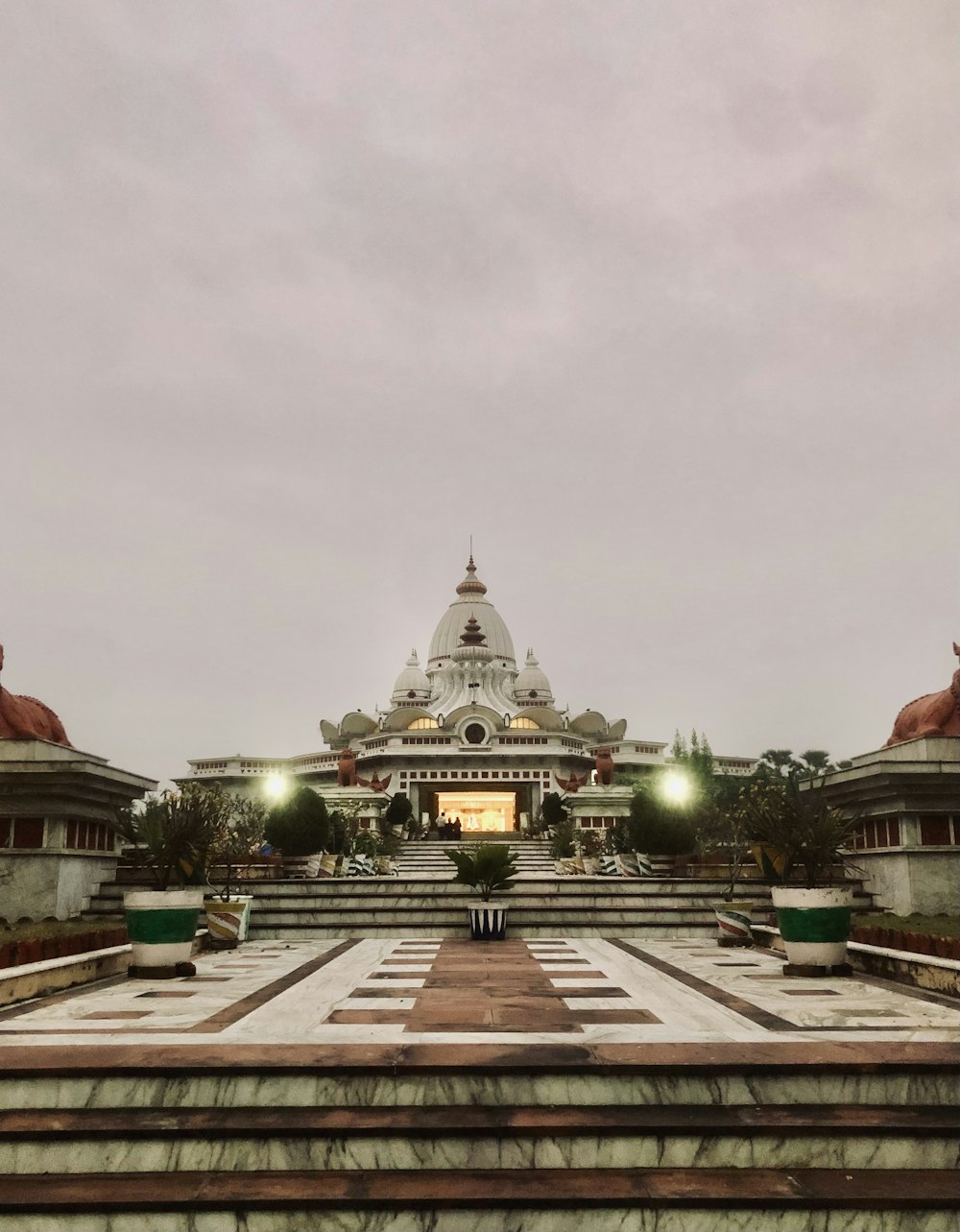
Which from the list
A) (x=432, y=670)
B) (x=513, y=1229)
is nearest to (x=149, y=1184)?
(x=513, y=1229)

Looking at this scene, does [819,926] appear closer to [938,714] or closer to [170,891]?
[170,891]

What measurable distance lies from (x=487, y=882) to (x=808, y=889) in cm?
522

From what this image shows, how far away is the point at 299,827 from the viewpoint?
1812 centimetres

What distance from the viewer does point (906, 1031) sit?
542cm

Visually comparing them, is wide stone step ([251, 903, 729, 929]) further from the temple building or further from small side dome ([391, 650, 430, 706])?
small side dome ([391, 650, 430, 706])

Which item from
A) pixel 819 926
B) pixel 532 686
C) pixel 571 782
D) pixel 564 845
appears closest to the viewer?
pixel 819 926

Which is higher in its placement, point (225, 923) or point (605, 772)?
point (605, 772)

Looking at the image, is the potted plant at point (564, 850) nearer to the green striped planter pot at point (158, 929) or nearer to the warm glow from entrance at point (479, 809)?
the green striped planter pot at point (158, 929)

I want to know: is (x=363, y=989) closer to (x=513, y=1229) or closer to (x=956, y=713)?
(x=513, y=1229)

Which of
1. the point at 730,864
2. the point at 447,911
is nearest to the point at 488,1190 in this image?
the point at 447,911

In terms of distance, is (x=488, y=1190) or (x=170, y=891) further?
(x=170, y=891)

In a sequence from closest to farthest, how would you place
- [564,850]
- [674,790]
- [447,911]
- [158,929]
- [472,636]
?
[158,929] < [447,911] < [674,790] < [564,850] < [472,636]

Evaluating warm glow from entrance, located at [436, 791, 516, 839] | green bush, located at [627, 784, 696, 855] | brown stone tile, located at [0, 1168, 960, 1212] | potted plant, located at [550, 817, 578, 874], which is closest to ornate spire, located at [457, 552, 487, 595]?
warm glow from entrance, located at [436, 791, 516, 839]

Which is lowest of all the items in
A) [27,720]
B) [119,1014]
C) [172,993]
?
[172,993]
